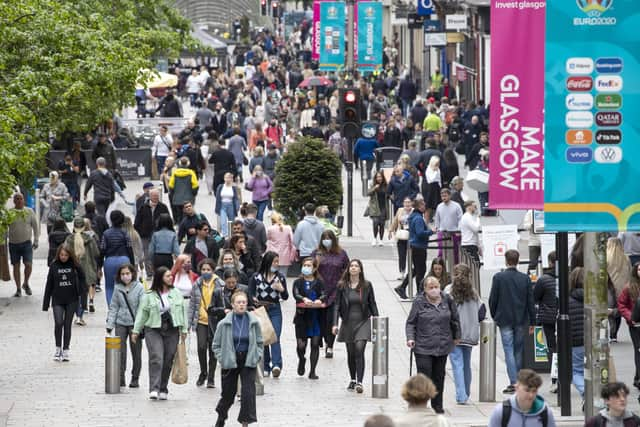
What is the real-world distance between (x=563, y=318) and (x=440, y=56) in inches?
2082

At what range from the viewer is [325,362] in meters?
19.4

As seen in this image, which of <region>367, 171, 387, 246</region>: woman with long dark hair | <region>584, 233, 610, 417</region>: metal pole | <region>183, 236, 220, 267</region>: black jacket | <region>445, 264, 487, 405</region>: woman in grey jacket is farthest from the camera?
<region>367, 171, 387, 246</region>: woman with long dark hair

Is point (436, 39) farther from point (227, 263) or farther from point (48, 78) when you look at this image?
point (227, 263)

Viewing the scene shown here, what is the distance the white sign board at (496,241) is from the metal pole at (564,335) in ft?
20.7

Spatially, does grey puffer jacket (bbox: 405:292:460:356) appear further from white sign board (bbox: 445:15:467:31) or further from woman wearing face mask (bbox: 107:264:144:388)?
white sign board (bbox: 445:15:467:31)

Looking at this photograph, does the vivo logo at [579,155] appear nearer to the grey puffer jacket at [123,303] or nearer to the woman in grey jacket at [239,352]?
the woman in grey jacket at [239,352]

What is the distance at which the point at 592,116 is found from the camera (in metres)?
13.5

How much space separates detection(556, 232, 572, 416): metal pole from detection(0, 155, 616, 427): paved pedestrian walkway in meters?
0.83

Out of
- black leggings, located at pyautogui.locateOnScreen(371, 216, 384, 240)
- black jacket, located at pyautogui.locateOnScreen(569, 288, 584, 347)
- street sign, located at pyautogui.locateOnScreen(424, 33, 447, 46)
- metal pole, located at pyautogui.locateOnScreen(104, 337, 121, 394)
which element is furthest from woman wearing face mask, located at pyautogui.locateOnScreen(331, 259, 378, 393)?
street sign, located at pyautogui.locateOnScreen(424, 33, 447, 46)

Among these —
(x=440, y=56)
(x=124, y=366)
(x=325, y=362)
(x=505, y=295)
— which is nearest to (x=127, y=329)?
(x=124, y=366)

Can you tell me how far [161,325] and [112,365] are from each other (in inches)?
36.2

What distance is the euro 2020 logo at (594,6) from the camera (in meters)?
13.4

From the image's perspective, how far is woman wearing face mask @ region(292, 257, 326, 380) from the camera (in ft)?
58.9

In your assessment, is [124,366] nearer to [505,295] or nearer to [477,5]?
[505,295]
